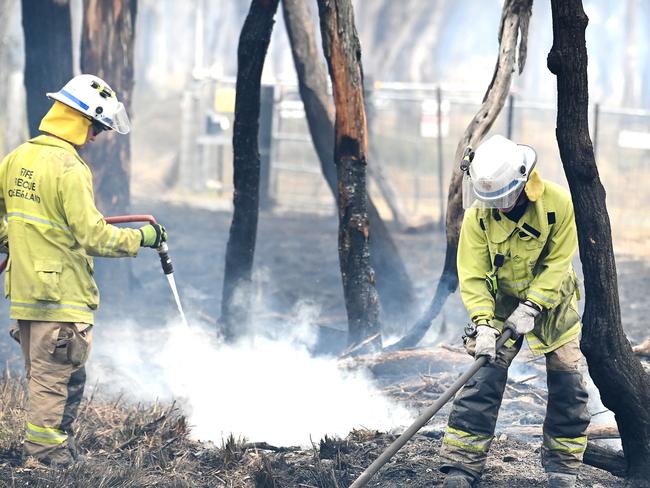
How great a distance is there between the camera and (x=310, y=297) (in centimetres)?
1015

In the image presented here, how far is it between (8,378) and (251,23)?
319 centimetres

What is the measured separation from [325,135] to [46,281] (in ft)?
13.8

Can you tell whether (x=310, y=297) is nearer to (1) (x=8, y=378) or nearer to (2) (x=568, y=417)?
(1) (x=8, y=378)

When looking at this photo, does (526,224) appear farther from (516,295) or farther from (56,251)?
(56,251)

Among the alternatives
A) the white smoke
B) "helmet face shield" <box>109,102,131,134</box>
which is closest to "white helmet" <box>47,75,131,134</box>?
"helmet face shield" <box>109,102,131,134</box>

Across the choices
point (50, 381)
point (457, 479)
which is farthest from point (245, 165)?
point (457, 479)

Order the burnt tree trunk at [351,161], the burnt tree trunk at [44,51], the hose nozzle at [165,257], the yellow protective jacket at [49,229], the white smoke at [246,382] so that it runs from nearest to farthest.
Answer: the yellow protective jacket at [49,229]
the hose nozzle at [165,257]
the white smoke at [246,382]
the burnt tree trunk at [351,161]
the burnt tree trunk at [44,51]

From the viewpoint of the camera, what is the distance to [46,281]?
5035 millimetres

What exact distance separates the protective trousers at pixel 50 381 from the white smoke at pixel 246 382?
3.28ft

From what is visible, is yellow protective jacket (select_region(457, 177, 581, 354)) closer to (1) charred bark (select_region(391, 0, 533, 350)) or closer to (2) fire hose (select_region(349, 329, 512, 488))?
(2) fire hose (select_region(349, 329, 512, 488))

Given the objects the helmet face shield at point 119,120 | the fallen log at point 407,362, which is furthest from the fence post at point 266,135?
the helmet face shield at point 119,120

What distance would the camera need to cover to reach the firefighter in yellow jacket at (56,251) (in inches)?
198

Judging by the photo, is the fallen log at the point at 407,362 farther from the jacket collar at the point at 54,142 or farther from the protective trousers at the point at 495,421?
the jacket collar at the point at 54,142

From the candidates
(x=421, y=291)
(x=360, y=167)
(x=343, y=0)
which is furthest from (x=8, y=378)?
(x=421, y=291)
